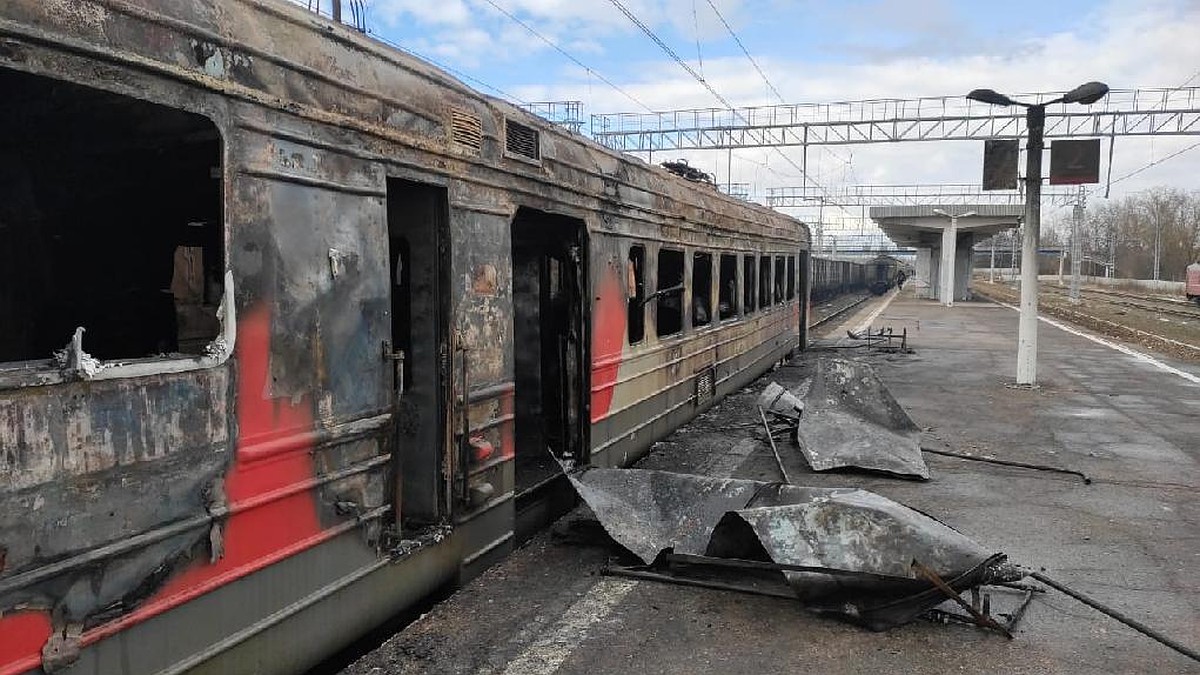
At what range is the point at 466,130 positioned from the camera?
4418 mm

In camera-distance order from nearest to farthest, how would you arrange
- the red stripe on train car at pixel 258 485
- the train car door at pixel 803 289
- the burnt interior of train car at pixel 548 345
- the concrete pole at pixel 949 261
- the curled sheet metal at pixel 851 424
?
1. the red stripe on train car at pixel 258 485
2. the burnt interior of train car at pixel 548 345
3. the curled sheet metal at pixel 851 424
4. the train car door at pixel 803 289
5. the concrete pole at pixel 949 261

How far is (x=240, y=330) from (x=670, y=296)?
595 centimetres

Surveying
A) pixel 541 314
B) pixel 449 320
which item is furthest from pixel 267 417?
pixel 541 314

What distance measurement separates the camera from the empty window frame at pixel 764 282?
1308 centimetres

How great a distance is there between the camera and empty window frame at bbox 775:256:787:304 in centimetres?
1468

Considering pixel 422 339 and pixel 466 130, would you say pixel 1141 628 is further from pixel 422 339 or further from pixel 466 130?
pixel 466 130

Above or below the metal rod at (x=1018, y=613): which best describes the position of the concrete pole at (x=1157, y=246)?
above

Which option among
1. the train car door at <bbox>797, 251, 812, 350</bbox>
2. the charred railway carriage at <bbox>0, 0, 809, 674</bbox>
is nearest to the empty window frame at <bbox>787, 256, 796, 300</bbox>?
the train car door at <bbox>797, 251, 812, 350</bbox>

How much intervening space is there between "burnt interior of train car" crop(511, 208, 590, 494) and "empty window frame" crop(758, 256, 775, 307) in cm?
698

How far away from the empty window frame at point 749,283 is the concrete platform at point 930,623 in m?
2.73

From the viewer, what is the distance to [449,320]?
4254 mm

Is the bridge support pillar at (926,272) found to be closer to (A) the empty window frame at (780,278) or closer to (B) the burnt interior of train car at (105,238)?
(A) the empty window frame at (780,278)

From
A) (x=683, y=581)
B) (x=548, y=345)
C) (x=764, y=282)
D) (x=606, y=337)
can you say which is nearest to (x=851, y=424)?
(x=606, y=337)

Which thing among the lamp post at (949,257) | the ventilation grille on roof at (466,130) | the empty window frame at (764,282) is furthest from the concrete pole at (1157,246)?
the ventilation grille on roof at (466,130)
